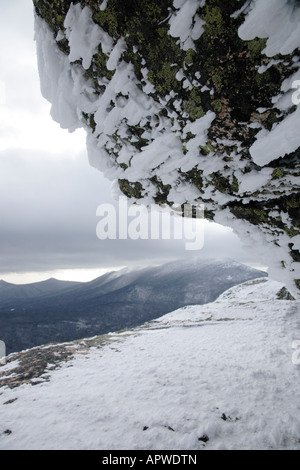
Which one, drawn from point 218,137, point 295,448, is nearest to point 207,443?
point 295,448

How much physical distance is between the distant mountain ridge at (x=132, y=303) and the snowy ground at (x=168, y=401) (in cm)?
9489

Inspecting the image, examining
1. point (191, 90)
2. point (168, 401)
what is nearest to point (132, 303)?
point (168, 401)

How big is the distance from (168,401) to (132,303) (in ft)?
443

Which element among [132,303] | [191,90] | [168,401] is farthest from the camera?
[132,303]

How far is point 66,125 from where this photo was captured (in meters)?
4.35

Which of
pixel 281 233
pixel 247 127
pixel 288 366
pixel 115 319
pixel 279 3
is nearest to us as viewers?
pixel 279 3

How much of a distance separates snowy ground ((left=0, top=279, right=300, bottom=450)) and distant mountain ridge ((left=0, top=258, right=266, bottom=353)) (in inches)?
3736

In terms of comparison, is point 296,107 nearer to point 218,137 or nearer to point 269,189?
point 218,137

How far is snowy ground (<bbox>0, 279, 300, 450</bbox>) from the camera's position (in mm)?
3865

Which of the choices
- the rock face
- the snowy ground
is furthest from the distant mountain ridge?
the rock face

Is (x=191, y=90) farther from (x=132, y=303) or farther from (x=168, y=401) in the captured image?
(x=132, y=303)

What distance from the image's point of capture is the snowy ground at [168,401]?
12.7ft

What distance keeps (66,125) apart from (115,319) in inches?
4727

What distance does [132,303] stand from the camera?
437 feet
